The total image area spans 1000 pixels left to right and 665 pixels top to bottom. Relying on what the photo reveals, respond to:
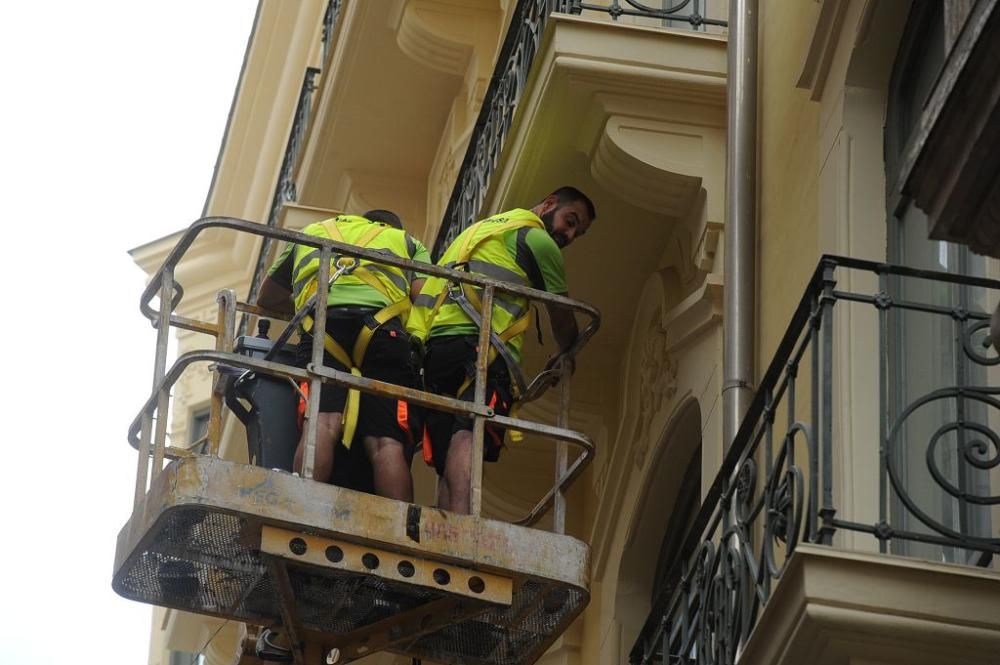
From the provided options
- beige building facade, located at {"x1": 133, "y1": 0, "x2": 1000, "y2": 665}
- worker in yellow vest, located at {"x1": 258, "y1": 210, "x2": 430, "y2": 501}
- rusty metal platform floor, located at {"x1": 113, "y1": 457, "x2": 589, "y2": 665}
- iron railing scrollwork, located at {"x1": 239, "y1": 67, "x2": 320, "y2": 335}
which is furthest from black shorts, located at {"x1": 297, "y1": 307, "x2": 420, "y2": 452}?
iron railing scrollwork, located at {"x1": 239, "y1": 67, "x2": 320, "y2": 335}

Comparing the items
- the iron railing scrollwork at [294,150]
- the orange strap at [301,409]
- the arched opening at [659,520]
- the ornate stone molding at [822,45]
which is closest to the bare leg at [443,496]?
the orange strap at [301,409]

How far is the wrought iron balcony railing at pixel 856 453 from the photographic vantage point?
7.42 m

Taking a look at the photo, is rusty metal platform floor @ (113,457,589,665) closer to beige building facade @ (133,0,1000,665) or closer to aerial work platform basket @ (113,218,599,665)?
aerial work platform basket @ (113,218,599,665)

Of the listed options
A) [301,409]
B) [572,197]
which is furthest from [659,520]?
[301,409]

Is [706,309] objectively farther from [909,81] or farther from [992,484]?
[992,484]

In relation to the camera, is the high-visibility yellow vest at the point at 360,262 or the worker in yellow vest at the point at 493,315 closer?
the worker in yellow vest at the point at 493,315

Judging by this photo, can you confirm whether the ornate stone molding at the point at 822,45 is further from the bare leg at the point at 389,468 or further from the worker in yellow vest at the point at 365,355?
the bare leg at the point at 389,468

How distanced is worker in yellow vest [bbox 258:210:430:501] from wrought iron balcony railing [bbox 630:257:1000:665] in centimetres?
145

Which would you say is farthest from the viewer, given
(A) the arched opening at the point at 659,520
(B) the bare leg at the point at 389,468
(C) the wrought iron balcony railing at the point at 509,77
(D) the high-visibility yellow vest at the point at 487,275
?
(A) the arched opening at the point at 659,520

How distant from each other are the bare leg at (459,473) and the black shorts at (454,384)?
86 mm

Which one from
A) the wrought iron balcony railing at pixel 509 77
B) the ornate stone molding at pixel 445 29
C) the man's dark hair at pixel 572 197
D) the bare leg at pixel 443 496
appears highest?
the ornate stone molding at pixel 445 29

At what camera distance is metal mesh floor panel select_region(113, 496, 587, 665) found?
31.1 ft

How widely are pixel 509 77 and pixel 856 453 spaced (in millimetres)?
4581

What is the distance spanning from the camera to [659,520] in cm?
1191
